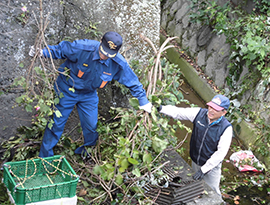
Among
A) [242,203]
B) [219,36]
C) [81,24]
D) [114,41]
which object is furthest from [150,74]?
[219,36]

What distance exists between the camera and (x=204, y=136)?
384 cm

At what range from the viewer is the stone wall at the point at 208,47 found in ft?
19.8

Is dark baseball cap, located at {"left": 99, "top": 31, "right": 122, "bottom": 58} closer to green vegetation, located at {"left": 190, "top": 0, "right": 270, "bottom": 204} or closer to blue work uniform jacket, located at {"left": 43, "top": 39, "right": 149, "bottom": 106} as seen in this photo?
blue work uniform jacket, located at {"left": 43, "top": 39, "right": 149, "bottom": 106}

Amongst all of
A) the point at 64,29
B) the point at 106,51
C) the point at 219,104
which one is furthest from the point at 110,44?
the point at 219,104

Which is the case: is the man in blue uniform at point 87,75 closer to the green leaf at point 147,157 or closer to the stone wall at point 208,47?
the green leaf at point 147,157

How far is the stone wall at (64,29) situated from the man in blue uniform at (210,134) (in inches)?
42.7

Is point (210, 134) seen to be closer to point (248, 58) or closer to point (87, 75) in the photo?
point (87, 75)

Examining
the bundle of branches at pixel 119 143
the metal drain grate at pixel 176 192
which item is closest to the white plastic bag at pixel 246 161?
the bundle of branches at pixel 119 143

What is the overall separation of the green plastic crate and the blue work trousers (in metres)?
0.26

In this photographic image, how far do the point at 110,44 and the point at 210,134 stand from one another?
158cm

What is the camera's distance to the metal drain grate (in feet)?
11.0

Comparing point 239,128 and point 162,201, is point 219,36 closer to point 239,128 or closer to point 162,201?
point 239,128

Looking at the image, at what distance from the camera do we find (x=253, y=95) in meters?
6.11

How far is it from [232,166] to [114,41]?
3.24 m
